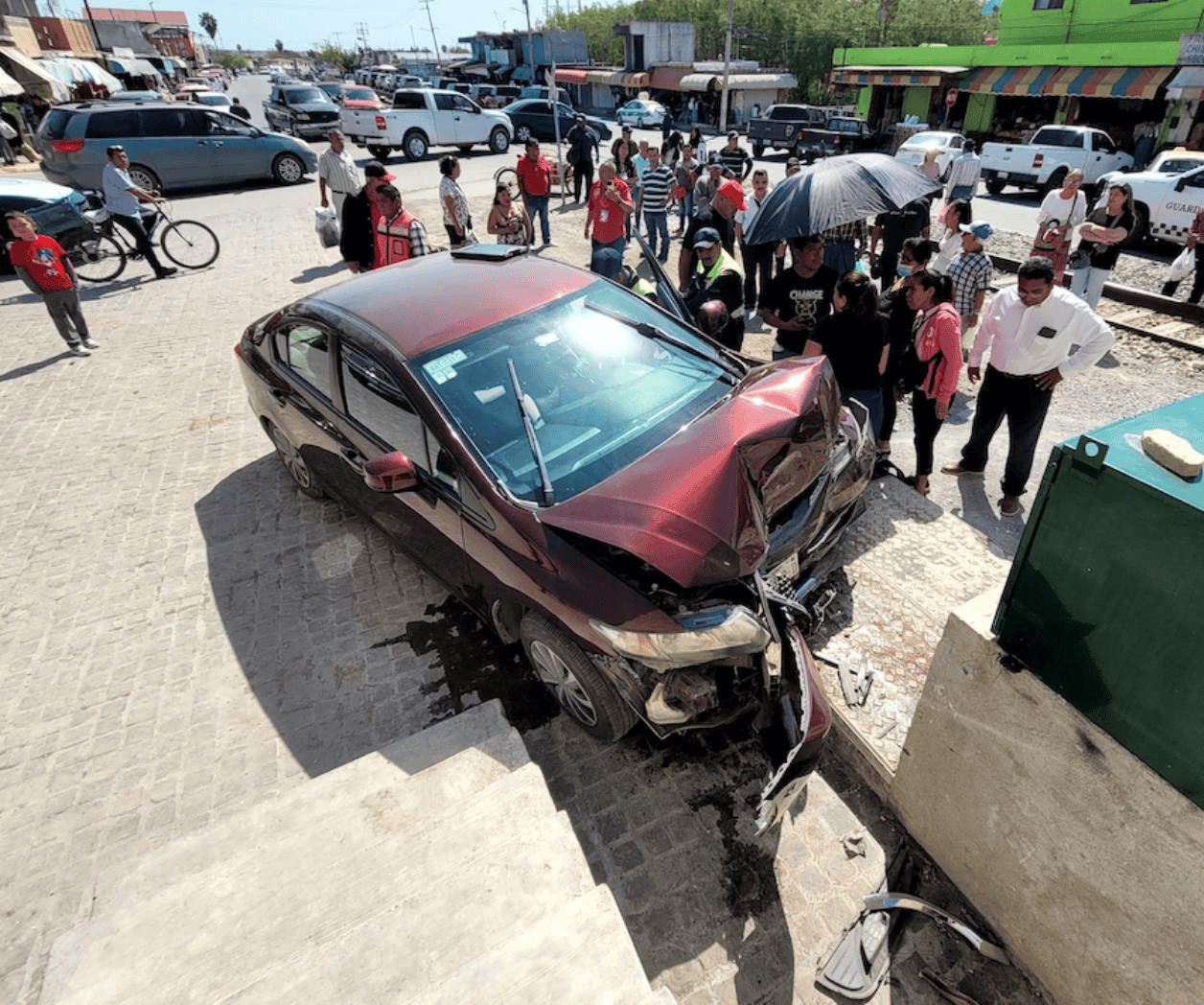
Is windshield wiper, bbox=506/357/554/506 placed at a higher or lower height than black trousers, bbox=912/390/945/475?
higher

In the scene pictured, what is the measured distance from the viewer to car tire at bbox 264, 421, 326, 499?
4762mm

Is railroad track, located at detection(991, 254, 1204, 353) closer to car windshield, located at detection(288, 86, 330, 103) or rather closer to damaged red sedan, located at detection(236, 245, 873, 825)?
damaged red sedan, located at detection(236, 245, 873, 825)

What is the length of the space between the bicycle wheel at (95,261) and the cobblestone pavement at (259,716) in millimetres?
5559

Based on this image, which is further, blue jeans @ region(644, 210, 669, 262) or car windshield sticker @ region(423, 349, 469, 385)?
blue jeans @ region(644, 210, 669, 262)

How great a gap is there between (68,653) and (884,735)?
4530mm

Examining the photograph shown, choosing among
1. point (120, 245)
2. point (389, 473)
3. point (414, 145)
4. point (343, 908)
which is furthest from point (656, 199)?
point (414, 145)

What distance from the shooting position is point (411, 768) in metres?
2.82

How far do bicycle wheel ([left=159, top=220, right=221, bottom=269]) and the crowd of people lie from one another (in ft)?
10.2

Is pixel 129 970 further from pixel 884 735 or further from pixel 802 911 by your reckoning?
pixel 884 735

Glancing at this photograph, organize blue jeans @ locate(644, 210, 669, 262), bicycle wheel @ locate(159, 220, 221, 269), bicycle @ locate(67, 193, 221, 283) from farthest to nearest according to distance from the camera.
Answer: bicycle wheel @ locate(159, 220, 221, 269), bicycle @ locate(67, 193, 221, 283), blue jeans @ locate(644, 210, 669, 262)

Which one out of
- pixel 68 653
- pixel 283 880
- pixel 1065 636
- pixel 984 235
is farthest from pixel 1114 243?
pixel 68 653

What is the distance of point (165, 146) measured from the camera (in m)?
14.8

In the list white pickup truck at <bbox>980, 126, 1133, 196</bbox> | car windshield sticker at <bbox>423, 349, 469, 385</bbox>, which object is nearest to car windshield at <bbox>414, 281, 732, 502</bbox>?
car windshield sticker at <bbox>423, 349, 469, 385</bbox>

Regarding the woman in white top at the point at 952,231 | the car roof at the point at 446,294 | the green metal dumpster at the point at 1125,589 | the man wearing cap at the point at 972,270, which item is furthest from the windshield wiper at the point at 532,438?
the woman in white top at the point at 952,231
